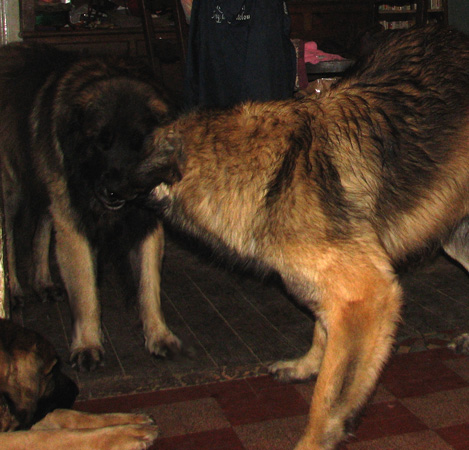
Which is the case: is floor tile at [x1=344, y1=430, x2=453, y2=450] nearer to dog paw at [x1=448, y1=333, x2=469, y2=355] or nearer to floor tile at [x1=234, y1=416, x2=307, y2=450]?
floor tile at [x1=234, y1=416, x2=307, y2=450]

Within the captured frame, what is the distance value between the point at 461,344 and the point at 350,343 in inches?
40.6

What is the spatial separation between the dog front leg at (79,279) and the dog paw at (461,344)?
159 centimetres

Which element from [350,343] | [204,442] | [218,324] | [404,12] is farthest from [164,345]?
[404,12]

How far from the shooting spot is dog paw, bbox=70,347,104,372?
2.81m

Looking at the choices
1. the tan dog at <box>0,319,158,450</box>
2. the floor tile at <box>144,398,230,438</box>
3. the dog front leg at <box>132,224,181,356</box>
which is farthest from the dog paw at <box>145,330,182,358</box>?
the tan dog at <box>0,319,158,450</box>

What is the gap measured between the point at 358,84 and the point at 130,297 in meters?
1.54

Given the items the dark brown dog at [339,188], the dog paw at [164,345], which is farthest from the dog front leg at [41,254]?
the dark brown dog at [339,188]

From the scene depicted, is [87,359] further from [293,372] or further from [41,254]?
[41,254]

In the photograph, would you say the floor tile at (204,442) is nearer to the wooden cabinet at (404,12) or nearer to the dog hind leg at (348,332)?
the dog hind leg at (348,332)

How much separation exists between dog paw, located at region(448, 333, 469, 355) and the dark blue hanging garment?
1439 mm

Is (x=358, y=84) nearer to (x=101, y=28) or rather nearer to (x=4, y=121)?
(x=4, y=121)

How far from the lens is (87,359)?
2.83 m

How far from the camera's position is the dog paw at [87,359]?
2814 mm

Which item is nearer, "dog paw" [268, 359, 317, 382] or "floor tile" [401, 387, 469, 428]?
"floor tile" [401, 387, 469, 428]
